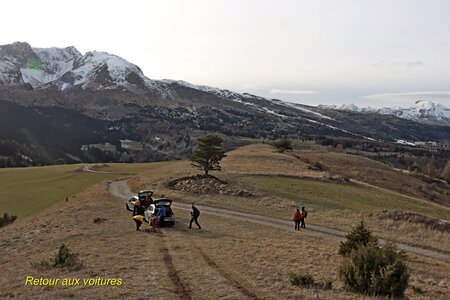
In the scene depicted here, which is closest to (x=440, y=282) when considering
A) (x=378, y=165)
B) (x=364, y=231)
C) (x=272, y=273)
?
(x=364, y=231)

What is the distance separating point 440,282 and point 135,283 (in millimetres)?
14776

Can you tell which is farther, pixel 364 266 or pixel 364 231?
pixel 364 231

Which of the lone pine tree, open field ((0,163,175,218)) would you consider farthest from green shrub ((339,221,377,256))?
open field ((0,163,175,218))

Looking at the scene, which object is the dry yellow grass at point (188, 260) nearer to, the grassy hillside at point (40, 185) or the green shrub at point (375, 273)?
the green shrub at point (375, 273)

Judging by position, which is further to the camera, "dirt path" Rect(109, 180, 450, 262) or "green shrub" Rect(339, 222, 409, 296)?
"dirt path" Rect(109, 180, 450, 262)

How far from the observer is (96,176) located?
302ft

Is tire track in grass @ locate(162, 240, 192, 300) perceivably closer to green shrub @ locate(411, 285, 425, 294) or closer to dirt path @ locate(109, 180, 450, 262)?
Answer: green shrub @ locate(411, 285, 425, 294)

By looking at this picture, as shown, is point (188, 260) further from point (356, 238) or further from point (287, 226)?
point (287, 226)

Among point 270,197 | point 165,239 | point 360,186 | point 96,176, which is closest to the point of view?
point 165,239

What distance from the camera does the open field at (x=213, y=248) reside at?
1759 centimetres

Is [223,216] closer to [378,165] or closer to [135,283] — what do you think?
[135,283]

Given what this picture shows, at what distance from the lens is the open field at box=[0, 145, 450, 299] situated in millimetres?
17594

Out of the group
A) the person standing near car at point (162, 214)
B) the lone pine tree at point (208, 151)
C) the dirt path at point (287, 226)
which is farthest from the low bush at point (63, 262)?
the lone pine tree at point (208, 151)

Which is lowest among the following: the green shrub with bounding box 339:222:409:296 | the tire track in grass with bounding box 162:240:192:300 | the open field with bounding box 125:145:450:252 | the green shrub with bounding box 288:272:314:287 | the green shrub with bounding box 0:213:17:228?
the green shrub with bounding box 0:213:17:228
